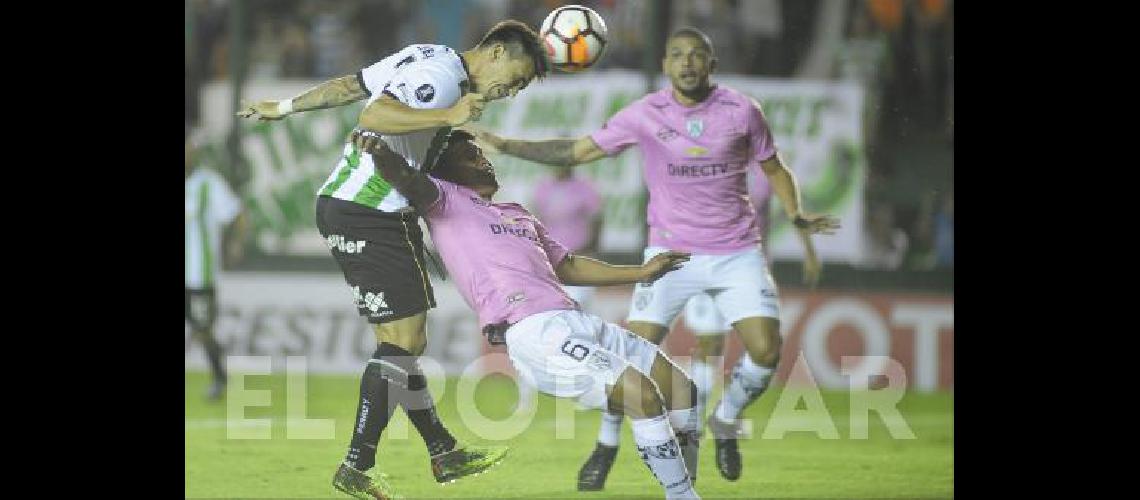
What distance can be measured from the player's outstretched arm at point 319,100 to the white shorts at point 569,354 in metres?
1.63

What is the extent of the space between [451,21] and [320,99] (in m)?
8.59

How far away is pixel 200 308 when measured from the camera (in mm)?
14031

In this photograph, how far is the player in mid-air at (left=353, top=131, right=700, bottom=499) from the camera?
7074 millimetres

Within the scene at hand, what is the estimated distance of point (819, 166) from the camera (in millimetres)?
15695

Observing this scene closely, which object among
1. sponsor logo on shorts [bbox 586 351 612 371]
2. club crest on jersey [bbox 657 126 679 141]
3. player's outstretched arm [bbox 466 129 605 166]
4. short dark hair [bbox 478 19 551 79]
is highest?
short dark hair [bbox 478 19 551 79]

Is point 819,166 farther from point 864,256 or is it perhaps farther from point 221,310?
point 221,310

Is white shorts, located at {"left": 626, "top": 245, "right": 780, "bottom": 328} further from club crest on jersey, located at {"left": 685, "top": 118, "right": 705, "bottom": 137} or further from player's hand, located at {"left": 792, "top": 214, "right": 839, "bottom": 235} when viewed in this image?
club crest on jersey, located at {"left": 685, "top": 118, "right": 705, "bottom": 137}

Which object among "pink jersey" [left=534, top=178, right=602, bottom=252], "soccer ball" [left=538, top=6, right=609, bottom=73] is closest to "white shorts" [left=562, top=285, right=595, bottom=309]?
"pink jersey" [left=534, top=178, right=602, bottom=252]

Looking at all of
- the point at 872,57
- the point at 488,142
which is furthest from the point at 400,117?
the point at 872,57

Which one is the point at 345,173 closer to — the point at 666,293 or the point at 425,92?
the point at 425,92

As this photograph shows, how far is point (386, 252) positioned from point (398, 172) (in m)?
0.81

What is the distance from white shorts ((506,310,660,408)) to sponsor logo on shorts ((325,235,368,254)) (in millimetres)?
1087

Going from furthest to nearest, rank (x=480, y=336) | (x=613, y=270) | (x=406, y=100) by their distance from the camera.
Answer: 1. (x=480, y=336)
2. (x=613, y=270)
3. (x=406, y=100)
